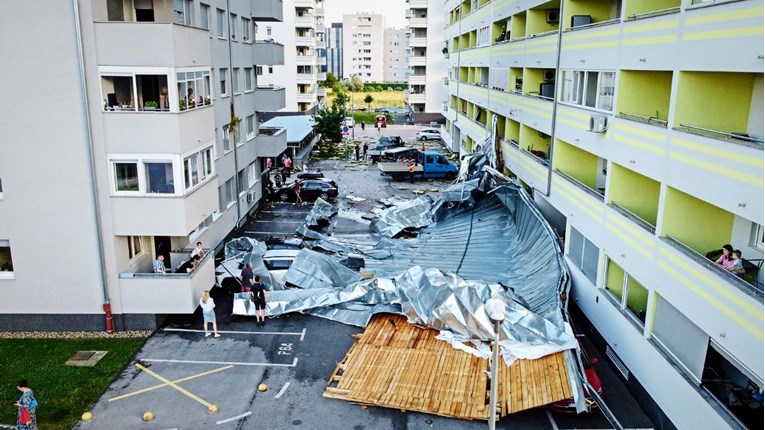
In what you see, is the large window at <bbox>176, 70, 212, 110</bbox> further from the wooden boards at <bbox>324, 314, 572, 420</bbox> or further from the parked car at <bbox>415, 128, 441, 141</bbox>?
the parked car at <bbox>415, 128, 441, 141</bbox>

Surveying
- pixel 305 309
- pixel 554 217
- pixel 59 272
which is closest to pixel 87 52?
pixel 59 272

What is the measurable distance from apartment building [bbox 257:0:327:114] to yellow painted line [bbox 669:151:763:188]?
6149cm

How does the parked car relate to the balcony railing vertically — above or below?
below

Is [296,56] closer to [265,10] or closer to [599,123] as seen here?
[265,10]

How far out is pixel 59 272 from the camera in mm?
18734

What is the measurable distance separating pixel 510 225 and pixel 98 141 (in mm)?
15615

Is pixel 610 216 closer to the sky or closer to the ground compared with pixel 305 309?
closer to the sky

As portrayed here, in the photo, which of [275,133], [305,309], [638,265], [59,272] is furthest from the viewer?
[275,133]

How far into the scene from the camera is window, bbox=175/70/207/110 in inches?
732

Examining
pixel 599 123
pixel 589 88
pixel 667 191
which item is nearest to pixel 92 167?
pixel 599 123

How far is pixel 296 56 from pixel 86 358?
→ 6057cm

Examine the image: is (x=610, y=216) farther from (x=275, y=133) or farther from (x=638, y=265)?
(x=275, y=133)

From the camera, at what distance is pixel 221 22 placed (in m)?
27.9

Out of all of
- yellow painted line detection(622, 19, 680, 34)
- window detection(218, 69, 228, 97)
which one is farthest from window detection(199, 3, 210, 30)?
yellow painted line detection(622, 19, 680, 34)
